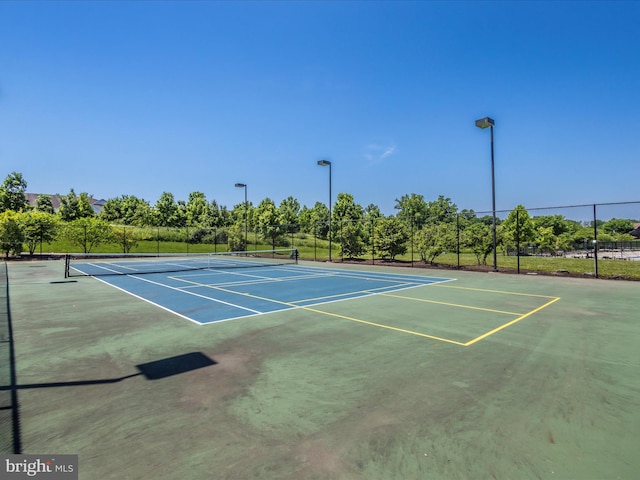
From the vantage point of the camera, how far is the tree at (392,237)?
23703 mm

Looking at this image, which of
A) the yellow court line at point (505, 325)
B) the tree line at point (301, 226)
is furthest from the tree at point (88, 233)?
the yellow court line at point (505, 325)

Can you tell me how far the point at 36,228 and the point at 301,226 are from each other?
23224 millimetres

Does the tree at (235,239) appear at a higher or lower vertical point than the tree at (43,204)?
lower

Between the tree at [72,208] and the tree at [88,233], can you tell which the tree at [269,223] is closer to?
the tree at [88,233]

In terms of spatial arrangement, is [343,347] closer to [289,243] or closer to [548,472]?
[548,472]

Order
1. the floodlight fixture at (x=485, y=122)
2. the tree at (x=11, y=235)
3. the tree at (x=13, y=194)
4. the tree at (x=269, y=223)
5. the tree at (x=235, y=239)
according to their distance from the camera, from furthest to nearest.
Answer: the tree at (x=13, y=194), the tree at (x=269, y=223), the tree at (x=235, y=239), the tree at (x=11, y=235), the floodlight fixture at (x=485, y=122)

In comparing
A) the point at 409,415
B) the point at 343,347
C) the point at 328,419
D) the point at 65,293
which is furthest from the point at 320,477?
the point at 65,293

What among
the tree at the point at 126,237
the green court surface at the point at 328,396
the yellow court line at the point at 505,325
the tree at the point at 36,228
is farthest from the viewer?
the tree at the point at 126,237

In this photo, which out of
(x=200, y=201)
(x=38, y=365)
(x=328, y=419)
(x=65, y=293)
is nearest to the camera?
(x=328, y=419)

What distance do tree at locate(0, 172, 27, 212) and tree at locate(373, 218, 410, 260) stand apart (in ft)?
170

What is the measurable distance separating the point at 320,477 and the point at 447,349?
11.3ft

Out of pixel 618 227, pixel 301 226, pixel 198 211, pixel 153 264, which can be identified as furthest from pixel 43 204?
pixel 618 227

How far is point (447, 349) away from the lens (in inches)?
199

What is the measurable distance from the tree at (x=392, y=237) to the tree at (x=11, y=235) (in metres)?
28.7
